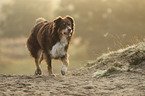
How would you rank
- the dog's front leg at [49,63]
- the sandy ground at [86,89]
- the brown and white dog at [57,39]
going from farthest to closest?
the dog's front leg at [49,63] < the brown and white dog at [57,39] < the sandy ground at [86,89]

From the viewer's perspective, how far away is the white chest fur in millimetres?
6997

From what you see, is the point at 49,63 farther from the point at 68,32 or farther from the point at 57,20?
the point at 57,20

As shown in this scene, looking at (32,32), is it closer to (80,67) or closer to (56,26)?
(56,26)

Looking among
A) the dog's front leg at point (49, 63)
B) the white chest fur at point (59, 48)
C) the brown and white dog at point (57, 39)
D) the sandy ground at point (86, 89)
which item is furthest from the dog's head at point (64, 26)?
the sandy ground at point (86, 89)

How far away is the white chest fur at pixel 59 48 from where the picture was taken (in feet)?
23.0

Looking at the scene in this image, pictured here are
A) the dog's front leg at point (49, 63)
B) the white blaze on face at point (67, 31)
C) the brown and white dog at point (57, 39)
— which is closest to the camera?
the white blaze on face at point (67, 31)

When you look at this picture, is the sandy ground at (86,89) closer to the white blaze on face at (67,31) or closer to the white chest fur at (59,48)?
the white chest fur at (59,48)

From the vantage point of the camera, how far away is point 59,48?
7.06m

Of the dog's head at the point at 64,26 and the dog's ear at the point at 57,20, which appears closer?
the dog's head at the point at 64,26

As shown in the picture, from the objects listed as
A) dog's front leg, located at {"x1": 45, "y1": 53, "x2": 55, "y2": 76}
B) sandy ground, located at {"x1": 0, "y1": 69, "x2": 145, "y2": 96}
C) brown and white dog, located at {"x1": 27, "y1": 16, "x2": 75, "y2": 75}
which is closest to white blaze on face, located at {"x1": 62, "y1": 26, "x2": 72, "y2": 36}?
brown and white dog, located at {"x1": 27, "y1": 16, "x2": 75, "y2": 75}

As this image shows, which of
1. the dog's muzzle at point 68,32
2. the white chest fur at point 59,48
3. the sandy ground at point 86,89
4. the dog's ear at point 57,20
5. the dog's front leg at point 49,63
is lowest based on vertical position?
the sandy ground at point 86,89

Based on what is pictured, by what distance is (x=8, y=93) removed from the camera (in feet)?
15.2

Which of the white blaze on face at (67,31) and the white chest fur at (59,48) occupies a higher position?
the white blaze on face at (67,31)

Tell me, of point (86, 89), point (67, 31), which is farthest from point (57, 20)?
point (86, 89)
